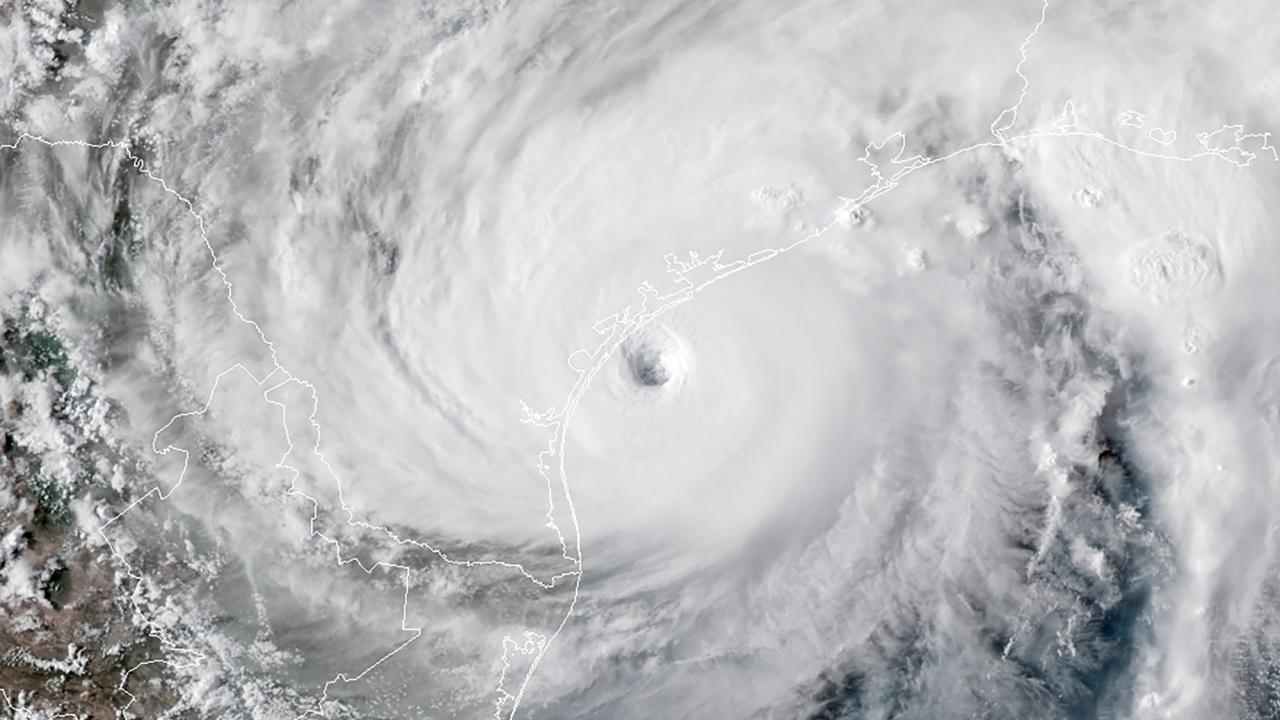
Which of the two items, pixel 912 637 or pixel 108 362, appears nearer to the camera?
pixel 912 637

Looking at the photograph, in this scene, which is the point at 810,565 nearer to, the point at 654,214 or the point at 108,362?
the point at 654,214

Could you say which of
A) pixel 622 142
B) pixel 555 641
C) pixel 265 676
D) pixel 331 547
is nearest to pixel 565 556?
pixel 555 641

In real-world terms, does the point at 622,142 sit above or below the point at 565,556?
above

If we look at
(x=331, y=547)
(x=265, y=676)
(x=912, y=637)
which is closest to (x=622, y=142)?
(x=331, y=547)

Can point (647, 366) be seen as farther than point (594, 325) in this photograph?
Yes

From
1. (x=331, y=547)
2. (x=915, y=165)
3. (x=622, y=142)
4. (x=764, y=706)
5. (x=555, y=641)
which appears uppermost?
(x=622, y=142)

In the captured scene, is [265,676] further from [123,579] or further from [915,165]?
[915,165]

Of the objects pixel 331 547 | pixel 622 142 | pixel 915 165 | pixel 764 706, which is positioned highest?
pixel 622 142

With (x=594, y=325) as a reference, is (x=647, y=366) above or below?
below

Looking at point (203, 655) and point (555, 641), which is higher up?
point (203, 655)
